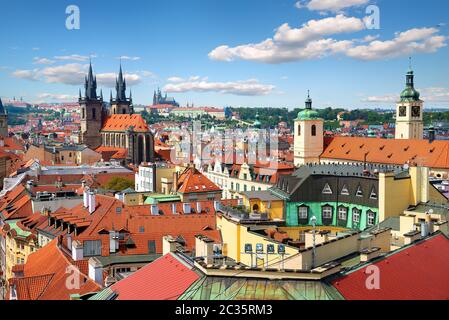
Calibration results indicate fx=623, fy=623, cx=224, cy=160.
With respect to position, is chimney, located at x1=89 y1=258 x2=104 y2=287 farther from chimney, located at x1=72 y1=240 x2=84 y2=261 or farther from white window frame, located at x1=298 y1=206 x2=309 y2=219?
white window frame, located at x1=298 y1=206 x2=309 y2=219

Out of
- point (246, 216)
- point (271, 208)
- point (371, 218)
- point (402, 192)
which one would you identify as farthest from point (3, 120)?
point (402, 192)

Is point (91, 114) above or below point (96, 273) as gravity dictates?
above

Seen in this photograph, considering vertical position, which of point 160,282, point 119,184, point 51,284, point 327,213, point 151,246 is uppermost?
point 160,282

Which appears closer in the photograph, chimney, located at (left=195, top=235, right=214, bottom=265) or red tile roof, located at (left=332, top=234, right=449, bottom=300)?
red tile roof, located at (left=332, top=234, right=449, bottom=300)

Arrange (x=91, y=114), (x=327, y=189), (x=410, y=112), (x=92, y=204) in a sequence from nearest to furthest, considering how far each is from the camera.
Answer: (x=327, y=189)
(x=92, y=204)
(x=410, y=112)
(x=91, y=114)

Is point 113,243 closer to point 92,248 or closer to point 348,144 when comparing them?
point 92,248

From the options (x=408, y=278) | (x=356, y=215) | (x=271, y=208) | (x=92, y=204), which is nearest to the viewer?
(x=408, y=278)

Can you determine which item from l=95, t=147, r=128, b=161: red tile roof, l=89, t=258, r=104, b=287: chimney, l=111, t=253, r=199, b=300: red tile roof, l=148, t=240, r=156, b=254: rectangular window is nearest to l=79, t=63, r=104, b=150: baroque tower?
l=95, t=147, r=128, b=161: red tile roof
